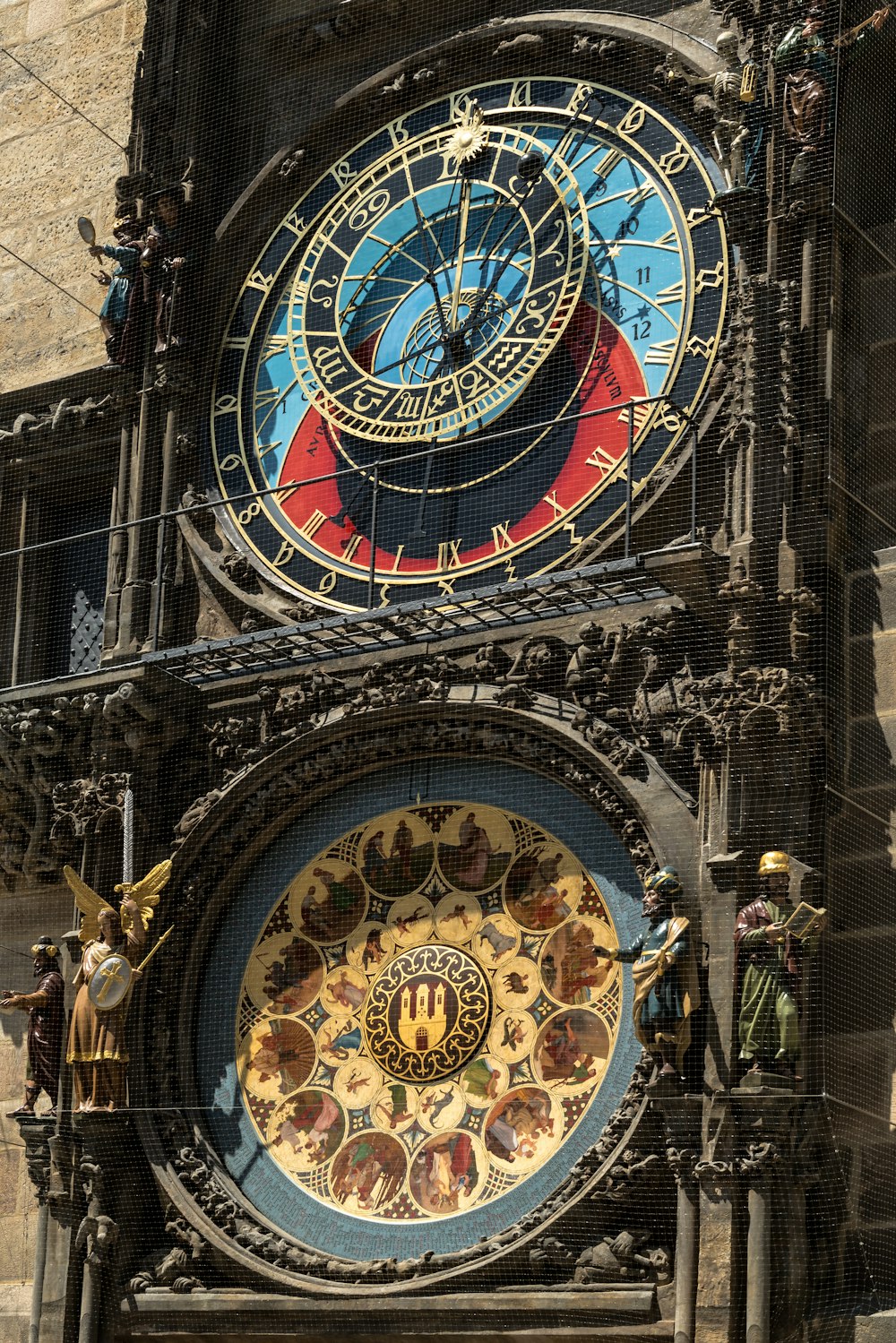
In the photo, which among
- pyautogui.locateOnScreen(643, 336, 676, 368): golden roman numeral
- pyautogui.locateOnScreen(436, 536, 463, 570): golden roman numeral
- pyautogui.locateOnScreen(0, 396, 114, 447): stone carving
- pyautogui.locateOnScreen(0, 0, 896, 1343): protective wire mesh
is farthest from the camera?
pyautogui.locateOnScreen(0, 396, 114, 447): stone carving

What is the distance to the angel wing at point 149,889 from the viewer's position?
39.6ft

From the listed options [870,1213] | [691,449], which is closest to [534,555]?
[691,449]

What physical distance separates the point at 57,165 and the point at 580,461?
16.1 feet

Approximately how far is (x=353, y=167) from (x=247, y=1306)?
19.4 feet

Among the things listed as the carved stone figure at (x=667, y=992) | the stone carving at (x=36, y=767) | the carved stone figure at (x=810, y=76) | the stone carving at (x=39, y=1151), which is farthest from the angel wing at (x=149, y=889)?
the carved stone figure at (x=810, y=76)

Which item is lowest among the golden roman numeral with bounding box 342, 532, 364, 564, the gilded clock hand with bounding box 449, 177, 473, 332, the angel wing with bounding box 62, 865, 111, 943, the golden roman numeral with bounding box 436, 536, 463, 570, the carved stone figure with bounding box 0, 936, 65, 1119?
the carved stone figure with bounding box 0, 936, 65, 1119

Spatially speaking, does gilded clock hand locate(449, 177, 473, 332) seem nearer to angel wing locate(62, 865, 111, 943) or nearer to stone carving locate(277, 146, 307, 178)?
stone carving locate(277, 146, 307, 178)

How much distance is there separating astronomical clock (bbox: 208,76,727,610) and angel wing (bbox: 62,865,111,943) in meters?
1.78

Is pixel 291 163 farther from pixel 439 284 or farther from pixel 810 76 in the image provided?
pixel 810 76

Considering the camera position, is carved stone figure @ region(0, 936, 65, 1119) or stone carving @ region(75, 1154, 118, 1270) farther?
carved stone figure @ region(0, 936, 65, 1119)

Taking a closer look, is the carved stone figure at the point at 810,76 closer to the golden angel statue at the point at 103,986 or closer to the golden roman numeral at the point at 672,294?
the golden roman numeral at the point at 672,294

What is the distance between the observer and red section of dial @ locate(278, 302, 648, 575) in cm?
1193

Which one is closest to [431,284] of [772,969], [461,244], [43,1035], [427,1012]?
[461,244]

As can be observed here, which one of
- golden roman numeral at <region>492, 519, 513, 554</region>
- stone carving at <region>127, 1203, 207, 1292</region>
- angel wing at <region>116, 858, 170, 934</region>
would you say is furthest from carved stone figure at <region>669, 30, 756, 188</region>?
stone carving at <region>127, 1203, 207, 1292</region>
